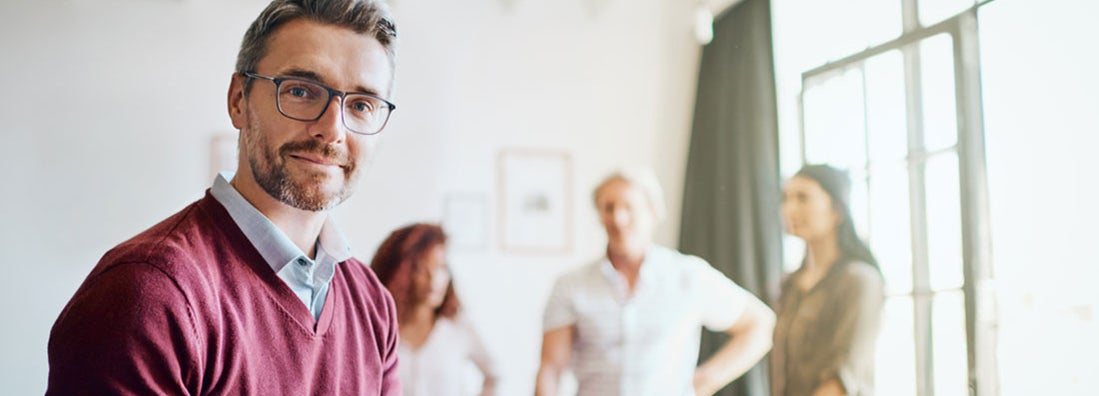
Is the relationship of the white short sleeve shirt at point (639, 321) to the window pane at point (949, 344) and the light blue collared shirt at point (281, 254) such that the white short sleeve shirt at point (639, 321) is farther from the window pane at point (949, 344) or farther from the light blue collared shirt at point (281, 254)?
the light blue collared shirt at point (281, 254)

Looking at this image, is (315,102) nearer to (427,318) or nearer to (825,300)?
(427,318)

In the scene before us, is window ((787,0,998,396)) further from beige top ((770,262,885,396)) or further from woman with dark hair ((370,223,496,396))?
woman with dark hair ((370,223,496,396))

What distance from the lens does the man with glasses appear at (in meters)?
1.14

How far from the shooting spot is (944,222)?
98.1 inches

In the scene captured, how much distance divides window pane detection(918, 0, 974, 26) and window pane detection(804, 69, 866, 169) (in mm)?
256

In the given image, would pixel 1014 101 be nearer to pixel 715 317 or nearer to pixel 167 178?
pixel 715 317

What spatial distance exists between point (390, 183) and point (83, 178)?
2.52ft

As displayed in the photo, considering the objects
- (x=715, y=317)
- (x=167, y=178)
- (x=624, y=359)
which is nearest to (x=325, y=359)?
(x=167, y=178)

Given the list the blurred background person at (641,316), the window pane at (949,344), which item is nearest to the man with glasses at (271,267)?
the blurred background person at (641,316)

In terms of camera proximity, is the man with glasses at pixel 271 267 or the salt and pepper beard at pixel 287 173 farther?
the salt and pepper beard at pixel 287 173

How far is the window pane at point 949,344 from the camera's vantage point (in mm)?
2445

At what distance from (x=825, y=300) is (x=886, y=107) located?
1.87 feet

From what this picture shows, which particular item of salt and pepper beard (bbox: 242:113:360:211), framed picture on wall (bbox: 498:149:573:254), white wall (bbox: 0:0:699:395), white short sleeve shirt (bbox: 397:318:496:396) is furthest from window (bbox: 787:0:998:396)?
salt and pepper beard (bbox: 242:113:360:211)

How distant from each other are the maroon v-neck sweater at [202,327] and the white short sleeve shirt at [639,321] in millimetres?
1315
